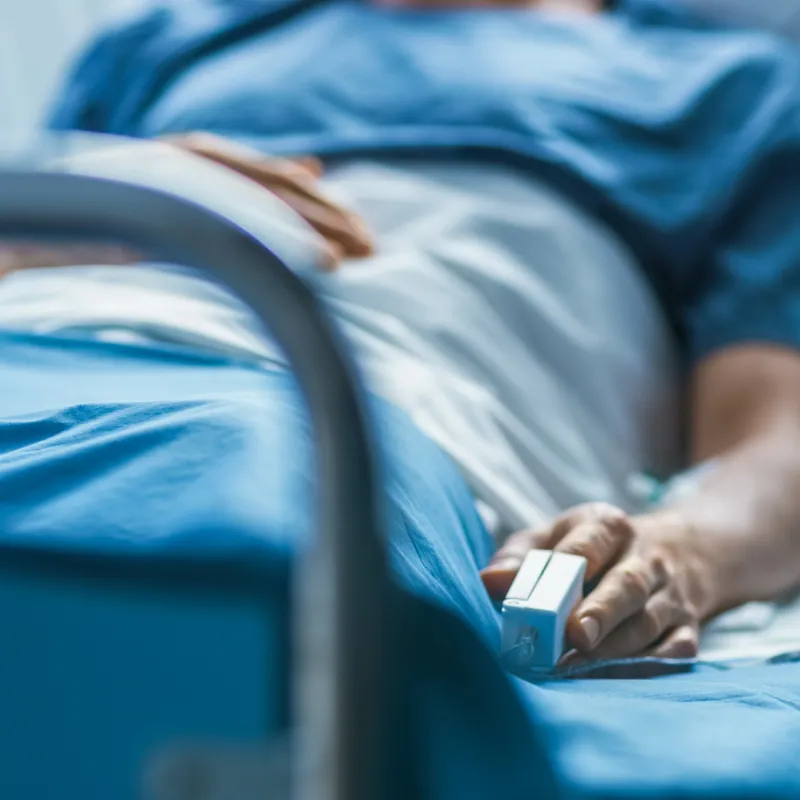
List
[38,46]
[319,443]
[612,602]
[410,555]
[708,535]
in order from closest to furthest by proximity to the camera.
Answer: [319,443]
[410,555]
[612,602]
[708,535]
[38,46]

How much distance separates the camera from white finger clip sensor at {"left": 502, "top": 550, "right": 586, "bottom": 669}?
48 cm

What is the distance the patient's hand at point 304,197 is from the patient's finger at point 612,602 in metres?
0.33

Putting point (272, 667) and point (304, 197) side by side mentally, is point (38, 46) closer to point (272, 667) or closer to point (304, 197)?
point (304, 197)

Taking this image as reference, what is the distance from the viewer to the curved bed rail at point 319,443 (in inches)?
10.4

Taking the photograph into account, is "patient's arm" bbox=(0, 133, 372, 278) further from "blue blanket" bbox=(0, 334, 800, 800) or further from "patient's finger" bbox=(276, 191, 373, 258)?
"blue blanket" bbox=(0, 334, 800, 800)

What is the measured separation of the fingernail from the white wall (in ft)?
4.48

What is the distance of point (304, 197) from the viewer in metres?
0.82

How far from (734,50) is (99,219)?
0.92 m

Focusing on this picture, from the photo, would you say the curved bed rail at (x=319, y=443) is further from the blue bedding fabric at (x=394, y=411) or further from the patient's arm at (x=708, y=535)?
the patient's arm at (x=708, y=535)

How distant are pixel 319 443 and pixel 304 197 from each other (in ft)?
1.88

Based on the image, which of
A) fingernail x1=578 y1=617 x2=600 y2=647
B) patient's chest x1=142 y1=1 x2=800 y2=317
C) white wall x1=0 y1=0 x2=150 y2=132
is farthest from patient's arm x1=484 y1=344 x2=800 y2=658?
white wall x1=0 y1=0 x2=150 y2=132

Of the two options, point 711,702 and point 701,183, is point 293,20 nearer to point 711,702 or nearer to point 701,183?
point 701,183

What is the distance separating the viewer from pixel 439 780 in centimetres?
33

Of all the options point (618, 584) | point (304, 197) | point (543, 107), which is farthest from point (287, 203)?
point (618, 584)
